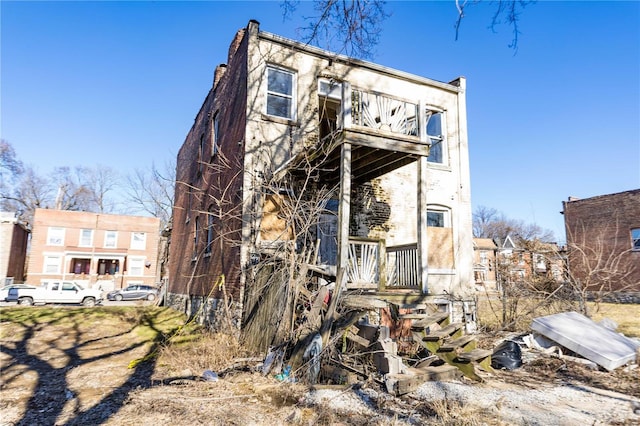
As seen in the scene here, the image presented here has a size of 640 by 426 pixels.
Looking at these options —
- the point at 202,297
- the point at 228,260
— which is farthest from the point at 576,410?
the point at 202,297

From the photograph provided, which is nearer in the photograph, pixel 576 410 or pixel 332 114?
pixel 576 410

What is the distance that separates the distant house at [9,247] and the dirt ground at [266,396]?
34.5 meters

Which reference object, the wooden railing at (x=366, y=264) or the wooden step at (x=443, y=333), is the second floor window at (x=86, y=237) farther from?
the wooden step at (x=443, y=333)

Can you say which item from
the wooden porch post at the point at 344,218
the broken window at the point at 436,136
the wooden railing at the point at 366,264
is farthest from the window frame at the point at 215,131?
the broken window at the point at 436,136

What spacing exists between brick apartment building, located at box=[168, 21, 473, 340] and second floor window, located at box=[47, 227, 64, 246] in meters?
30.9

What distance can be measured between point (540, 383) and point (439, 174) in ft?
24.7

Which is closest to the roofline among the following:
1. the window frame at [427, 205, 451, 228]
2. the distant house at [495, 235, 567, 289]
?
the window frame at [427, 205, 451, 228]

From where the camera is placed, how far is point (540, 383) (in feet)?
20.9

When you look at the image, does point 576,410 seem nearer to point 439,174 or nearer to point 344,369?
point 344,369

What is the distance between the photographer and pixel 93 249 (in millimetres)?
39469

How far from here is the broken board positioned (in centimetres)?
721

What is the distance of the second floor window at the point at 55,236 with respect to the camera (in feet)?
124

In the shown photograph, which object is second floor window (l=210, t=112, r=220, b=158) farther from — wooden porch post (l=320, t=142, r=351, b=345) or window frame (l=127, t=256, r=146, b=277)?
window frame (l=127, t=256, r=146, b=277)

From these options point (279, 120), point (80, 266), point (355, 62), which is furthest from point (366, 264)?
point (80, 266)
